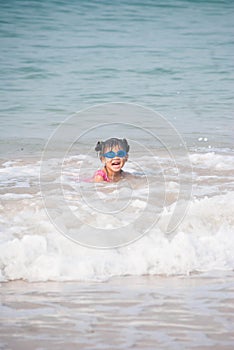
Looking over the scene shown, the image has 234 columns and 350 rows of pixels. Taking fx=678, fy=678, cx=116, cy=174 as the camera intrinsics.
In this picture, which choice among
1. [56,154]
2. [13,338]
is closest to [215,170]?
[56,154]

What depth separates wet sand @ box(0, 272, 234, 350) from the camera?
8.96 ft

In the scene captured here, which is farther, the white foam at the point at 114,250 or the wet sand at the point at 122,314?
the white foam at the point at 114,250

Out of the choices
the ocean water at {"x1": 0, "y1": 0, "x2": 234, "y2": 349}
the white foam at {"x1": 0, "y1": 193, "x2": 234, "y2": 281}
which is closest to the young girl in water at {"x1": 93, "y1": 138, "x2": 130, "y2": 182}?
the ocean water at {"x1": 0, "y1": 0, "x2": 234, "y2": 349}

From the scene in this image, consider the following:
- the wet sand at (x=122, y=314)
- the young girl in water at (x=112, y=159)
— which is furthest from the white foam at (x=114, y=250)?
the young girl in water at (x=112, y=159)

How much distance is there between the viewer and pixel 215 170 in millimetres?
6316

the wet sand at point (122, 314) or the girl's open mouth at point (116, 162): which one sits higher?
the girl's open mouth at point (116, 162)

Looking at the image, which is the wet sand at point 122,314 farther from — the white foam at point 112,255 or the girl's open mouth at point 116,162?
the girl's open mouth at point 116,162

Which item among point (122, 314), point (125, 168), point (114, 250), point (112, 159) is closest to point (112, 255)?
point (114, 250)

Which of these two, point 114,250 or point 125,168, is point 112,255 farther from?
point 125,168

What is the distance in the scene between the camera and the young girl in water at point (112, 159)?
5926 millimetres

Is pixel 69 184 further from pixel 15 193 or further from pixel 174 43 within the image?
pixel 174 43

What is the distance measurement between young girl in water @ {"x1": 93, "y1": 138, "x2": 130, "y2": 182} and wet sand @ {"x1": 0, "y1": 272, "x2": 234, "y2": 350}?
237 centimetres

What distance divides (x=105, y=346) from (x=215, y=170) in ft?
12.5

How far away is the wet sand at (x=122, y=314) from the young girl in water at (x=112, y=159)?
2.37 m
